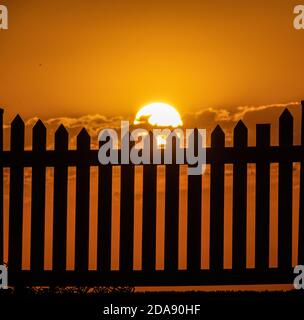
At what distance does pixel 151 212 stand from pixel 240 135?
4.10ft

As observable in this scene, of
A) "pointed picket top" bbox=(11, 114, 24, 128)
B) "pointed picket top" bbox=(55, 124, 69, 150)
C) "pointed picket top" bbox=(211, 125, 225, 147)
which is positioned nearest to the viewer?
"pointed picket top" bbox=(211, 125, 225, 147)

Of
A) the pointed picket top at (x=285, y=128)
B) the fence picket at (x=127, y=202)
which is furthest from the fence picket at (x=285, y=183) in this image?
the fence picket at (x=127, y=202)

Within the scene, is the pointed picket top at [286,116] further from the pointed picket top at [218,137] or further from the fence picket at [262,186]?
the pointed picket top at [218,137]

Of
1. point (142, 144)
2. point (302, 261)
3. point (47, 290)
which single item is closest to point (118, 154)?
point (142, 144)

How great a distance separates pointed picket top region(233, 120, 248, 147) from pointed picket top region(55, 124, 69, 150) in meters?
1.80

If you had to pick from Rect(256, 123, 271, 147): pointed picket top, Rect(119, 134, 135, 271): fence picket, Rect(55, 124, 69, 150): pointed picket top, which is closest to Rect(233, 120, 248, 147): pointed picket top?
Rect(256, 123, 271, 147): pointed picket top

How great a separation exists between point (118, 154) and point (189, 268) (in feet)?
4.76

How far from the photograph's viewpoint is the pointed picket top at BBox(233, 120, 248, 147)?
7238 mm

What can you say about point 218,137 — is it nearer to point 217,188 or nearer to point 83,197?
point 217,188

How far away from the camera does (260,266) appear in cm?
741

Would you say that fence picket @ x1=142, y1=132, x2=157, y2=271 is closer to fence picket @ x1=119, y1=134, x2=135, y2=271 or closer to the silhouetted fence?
the silhouetted fence
